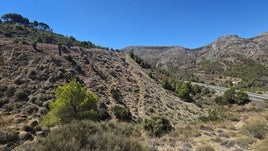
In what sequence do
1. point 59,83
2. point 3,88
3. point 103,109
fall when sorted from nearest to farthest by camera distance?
point 103,109, point 3,88, point 59,83

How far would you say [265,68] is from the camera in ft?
288

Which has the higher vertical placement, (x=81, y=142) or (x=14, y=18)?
(x=14, y=18)

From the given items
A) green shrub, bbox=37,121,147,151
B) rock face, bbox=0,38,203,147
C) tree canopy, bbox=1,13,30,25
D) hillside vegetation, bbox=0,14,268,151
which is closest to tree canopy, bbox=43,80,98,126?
hillside vegetation, bbox=0,14,268,151

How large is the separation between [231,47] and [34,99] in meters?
132

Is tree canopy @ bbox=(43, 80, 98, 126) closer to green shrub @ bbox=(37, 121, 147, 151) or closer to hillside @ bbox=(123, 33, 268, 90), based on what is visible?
green shrub @ bbox=(37, 121, 147, 151)

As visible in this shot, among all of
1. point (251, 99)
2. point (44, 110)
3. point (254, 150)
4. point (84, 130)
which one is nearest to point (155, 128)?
point (254, 150)

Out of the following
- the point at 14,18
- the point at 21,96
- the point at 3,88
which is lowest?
the point at 21,96

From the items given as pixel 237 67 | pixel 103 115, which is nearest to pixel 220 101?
pixel 103 115

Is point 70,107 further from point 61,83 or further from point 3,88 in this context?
point 61,83

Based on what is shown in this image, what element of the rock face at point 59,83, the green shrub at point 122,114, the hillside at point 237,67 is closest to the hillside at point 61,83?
the rock face at point 59,83

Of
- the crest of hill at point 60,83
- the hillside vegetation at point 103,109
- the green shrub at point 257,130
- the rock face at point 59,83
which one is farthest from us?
the crest of hill at point 60,83

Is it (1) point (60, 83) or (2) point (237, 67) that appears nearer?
(1) point (60, 83)

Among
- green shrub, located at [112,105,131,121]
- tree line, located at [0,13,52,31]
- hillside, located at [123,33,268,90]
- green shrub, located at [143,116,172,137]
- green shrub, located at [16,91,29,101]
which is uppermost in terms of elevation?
tree line, located at [0,13,52,31]

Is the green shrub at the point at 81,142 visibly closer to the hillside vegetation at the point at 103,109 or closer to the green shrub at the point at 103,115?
the hillside vegetation at the point at 103,109
